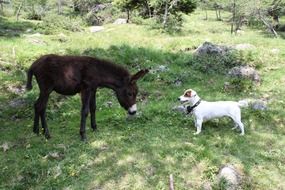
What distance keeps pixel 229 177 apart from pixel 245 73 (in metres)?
9.47

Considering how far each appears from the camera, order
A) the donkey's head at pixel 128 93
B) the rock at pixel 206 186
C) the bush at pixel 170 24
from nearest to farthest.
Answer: the rock at pixel 206 186 → the donkey's head at pixel 128 93 → the bush at pixel 170 24

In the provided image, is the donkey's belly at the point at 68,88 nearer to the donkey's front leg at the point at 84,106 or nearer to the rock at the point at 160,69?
the donkey's front leg at the point at 84,106

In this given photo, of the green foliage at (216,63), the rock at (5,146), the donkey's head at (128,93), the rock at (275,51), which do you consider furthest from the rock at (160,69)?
the rock at (5,146)

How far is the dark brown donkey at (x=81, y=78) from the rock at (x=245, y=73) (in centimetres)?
834

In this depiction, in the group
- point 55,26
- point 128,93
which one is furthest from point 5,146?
point 55,26

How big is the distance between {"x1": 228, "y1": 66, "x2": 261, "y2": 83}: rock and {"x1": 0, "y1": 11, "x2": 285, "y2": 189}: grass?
0.39 metres

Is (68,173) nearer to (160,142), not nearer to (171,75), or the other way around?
(160,142)

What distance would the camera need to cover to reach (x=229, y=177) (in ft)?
33.7

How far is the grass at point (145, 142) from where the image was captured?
33.9 feet

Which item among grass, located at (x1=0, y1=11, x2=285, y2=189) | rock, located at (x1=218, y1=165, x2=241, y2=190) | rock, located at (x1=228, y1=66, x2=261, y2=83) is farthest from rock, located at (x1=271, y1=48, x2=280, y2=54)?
rock, located at (x1=218, y1=165, x2=241, y2=190)

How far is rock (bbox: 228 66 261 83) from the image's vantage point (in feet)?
61.1

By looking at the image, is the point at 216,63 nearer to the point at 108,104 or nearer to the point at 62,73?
the point at 108,104

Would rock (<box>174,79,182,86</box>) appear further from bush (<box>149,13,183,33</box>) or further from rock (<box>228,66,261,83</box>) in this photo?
bush (<box>149,13,183,33</box>)

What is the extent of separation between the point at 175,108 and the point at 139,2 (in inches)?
1229
